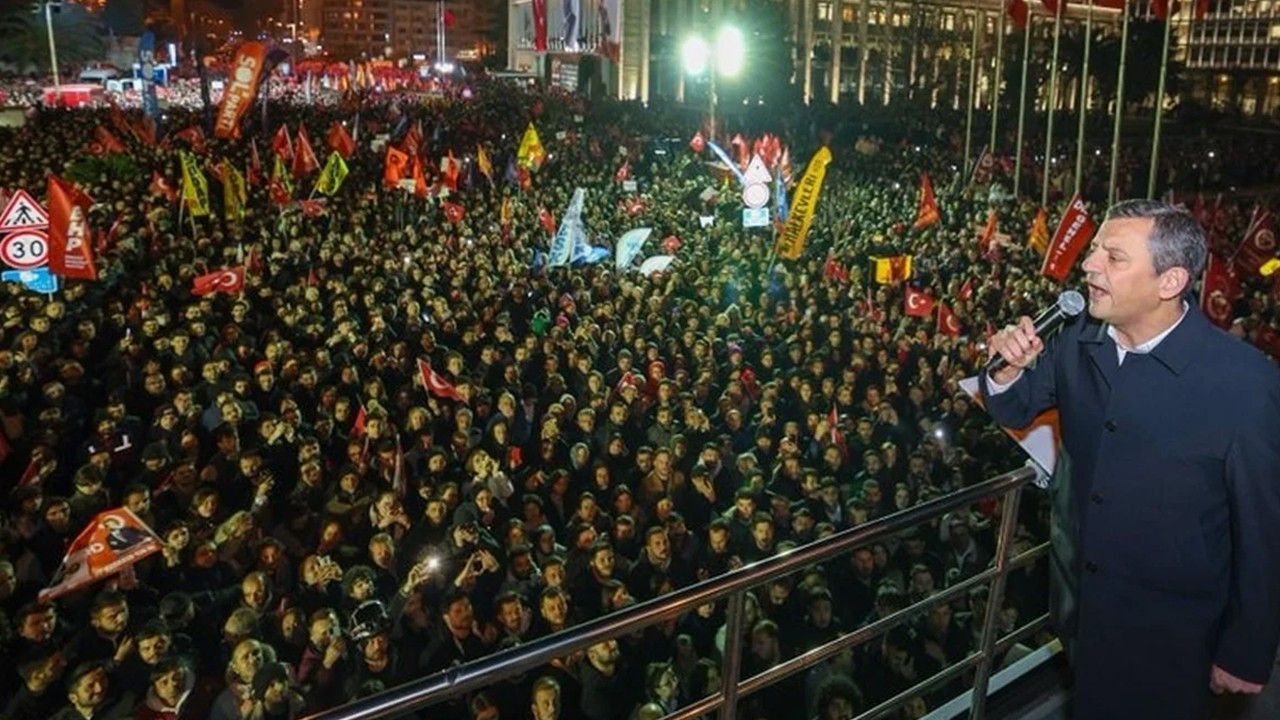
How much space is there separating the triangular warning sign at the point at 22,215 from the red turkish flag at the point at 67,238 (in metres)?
0.11

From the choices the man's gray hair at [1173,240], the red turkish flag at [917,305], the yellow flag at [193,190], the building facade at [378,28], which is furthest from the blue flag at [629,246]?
the building facade at [378,28]

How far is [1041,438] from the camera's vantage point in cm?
290

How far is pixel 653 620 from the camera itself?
7.14 feet

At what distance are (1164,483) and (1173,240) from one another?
→ 0.55 metres

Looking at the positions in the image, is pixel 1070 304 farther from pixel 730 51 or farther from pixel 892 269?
pixel 730 51

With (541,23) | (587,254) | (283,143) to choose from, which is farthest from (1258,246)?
(541,23)

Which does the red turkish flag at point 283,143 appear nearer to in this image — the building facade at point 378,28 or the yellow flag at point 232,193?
the yellow flag at point 232,193

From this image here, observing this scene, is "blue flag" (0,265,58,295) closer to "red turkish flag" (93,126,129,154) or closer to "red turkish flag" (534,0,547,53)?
"red turkish flag" (93,126,129,154)

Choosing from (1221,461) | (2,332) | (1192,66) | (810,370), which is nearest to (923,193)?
(810,370)

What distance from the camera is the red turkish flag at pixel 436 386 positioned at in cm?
850

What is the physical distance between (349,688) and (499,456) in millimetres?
3154

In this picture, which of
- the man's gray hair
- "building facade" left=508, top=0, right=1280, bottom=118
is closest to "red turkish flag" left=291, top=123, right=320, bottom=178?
the man's gray hair

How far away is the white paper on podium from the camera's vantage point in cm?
287

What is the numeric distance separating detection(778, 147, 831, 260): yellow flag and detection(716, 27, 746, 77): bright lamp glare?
20092 mm
